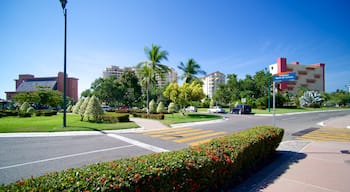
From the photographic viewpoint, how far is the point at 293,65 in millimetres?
80438

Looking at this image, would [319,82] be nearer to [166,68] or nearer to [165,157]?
[166,68]

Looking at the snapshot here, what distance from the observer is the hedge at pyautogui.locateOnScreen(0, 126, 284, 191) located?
A: 2.27 m

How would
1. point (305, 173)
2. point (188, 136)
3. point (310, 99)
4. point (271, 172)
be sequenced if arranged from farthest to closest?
point (310, 99) < point (188, 136) < point (271, 172) < point (305, 173)

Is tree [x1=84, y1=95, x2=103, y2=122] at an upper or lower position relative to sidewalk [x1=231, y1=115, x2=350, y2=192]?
upper

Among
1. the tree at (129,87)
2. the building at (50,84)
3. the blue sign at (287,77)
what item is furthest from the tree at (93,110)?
the building at (50,84)

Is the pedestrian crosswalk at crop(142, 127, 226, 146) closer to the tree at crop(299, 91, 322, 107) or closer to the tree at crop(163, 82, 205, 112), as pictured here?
the tree at crop(163, 82, 205, 112)

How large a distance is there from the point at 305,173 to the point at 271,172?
3.18 ft

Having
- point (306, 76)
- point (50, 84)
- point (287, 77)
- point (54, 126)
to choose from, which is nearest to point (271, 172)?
point (287, 77)

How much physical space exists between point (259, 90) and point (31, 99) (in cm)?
6244

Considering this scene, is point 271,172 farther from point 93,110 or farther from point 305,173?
point 93,110

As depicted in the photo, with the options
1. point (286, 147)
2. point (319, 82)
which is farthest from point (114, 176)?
point (319, 82)

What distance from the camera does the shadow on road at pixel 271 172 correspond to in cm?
419

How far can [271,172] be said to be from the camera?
5.14 metres

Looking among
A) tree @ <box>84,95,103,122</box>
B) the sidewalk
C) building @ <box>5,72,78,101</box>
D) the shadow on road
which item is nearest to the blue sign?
the sidewalk
